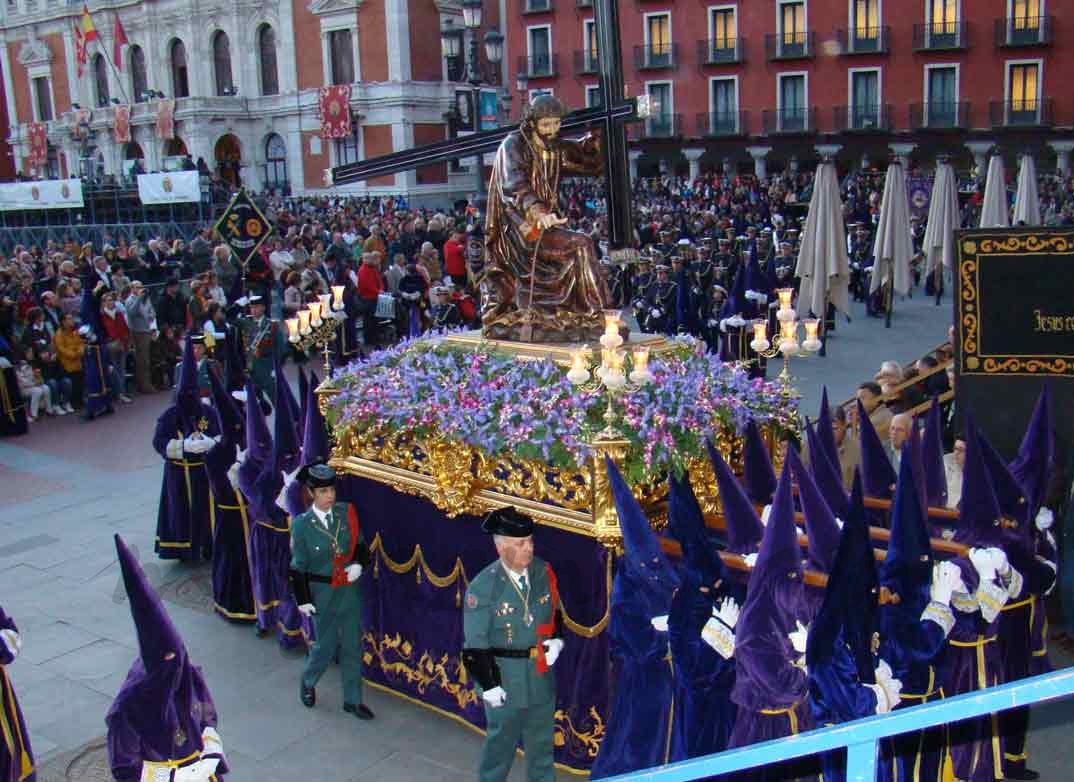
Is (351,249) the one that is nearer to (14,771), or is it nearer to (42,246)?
(42,246)

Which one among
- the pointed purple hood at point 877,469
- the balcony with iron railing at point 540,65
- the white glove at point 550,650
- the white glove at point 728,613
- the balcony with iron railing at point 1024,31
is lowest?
the white glove at point 550,650

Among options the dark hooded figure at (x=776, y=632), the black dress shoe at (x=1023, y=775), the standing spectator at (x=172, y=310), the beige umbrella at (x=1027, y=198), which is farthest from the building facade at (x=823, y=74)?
the dark hooded figure at (x=776, y=632)

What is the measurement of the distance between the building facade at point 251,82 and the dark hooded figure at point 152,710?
41.5 m

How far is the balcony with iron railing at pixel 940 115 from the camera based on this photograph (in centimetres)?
4075

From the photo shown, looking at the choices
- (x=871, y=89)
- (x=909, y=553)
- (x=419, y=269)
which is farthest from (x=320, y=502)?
(x=871, y=89)

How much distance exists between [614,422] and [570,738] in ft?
6.17

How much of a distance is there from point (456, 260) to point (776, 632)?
14.7m

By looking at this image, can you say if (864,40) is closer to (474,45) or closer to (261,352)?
(474,45)

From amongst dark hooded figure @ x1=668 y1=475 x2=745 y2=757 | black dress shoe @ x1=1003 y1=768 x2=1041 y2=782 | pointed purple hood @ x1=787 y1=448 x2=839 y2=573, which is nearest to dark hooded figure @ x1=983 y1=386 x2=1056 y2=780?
black dress shoe @ x1=1003 y1=768 x2=1041 y2=782

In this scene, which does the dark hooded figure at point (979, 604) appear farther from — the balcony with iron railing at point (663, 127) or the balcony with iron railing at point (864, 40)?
the balcony with iron railing at point (663, 127)

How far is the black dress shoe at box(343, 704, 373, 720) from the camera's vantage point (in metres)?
6.98

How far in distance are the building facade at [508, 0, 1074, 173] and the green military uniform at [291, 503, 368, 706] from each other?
32.5 metres

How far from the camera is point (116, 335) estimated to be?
1655cm

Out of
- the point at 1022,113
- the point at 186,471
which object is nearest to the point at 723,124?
the point at 1022,113
